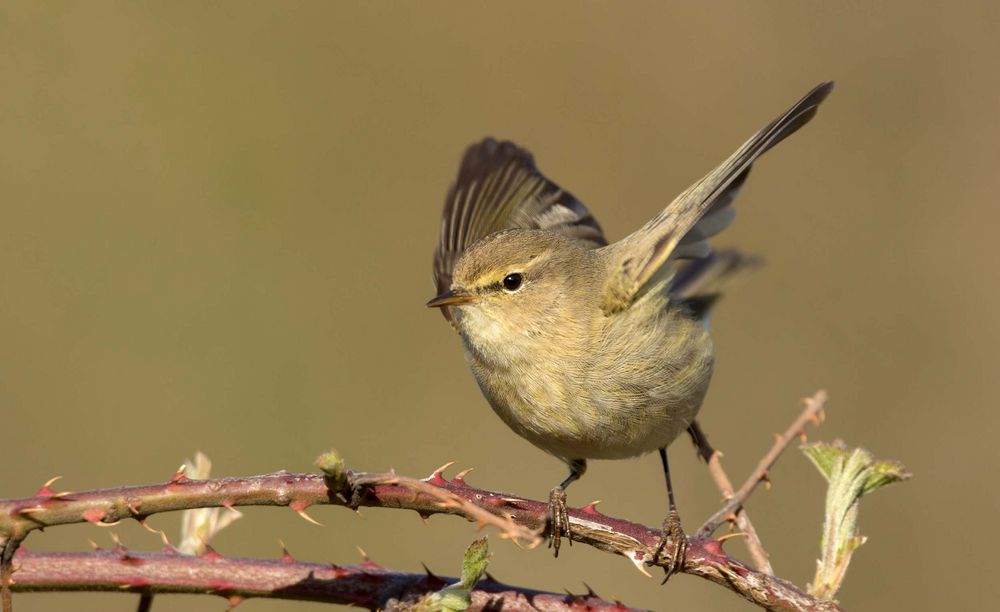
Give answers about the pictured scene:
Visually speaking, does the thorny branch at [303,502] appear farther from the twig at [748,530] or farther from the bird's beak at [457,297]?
the bird's beak at [457,297]

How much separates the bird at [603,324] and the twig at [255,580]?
111 centimetres

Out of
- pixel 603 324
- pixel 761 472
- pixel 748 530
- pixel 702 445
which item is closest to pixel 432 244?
pixel 603 324

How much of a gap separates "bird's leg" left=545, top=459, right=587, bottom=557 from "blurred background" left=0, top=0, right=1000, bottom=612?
2.29 m

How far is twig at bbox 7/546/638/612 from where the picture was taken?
2020 millimetres

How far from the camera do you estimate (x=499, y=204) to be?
4.79 metres

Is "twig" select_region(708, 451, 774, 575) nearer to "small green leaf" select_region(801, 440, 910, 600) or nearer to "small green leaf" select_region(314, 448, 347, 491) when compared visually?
"small green leaf" select_region(801, 440, 910, 600)

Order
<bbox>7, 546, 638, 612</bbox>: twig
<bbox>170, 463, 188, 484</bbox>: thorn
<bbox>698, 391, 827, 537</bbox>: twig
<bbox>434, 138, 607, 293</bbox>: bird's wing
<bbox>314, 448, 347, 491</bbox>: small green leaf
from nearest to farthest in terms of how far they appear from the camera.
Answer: <bbox>314, 448, 347, 491</bbox>: small green leaf
<bbox>170, 463, 188, 484</bbox>: thorn
<bbox>7, 546, 638, 612</bbox>: twig
<bbox>698, 391, 827, 537</bbox>: twig
<bbox>434, 138, 607, 293</bbox>: bird's wing

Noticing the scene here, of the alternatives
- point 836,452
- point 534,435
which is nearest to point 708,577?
point 836,452

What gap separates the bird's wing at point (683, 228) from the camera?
320 centimetres

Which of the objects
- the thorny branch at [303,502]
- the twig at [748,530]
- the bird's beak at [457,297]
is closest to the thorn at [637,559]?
the thorny branch at [303,502]

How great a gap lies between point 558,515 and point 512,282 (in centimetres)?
158

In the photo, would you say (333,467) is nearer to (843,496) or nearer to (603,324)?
(843,496)

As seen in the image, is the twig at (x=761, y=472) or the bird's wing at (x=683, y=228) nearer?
the twig at (x=761, y=472)

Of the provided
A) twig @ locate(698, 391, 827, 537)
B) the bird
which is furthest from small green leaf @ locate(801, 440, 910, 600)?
the bird
